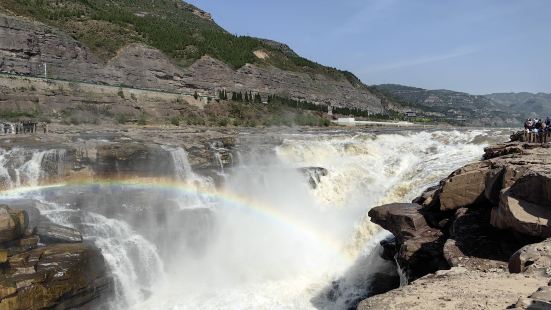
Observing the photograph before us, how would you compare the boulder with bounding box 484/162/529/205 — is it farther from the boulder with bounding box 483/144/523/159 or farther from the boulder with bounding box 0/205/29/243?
the boulder with bounding box 0/205/29/243

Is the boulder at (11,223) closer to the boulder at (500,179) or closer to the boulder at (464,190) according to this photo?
the boulder at (464,190)

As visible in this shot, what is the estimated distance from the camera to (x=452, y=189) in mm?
11266

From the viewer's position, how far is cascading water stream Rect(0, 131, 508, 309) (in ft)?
44.6

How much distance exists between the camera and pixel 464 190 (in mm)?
11109

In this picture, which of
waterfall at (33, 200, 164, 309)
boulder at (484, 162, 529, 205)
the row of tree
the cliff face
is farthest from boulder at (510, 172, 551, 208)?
the row of tree

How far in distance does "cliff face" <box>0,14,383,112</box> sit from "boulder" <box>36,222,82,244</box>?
81.0ft

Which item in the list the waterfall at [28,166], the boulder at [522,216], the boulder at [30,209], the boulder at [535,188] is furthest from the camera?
the waterfall at [28,166]

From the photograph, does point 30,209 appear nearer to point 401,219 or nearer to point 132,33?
point 401,219

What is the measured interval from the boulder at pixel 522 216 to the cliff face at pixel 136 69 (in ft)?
108

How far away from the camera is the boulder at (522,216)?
25.7ft

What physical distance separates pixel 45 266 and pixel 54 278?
0.34 meters

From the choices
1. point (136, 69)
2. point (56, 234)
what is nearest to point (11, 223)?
point (56, 234)

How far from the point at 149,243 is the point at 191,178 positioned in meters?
4.66

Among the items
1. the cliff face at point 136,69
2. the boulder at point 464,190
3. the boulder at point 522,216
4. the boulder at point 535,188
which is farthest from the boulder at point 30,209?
the cliff face at point 136,69
